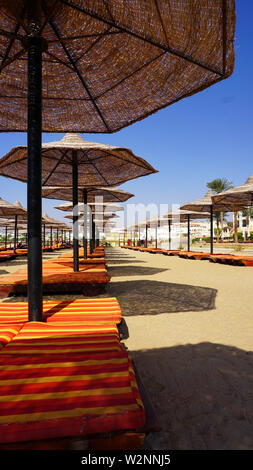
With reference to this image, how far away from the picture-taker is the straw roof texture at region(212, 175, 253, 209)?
421 inches

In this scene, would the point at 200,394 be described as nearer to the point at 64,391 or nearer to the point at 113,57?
the point at 64,391

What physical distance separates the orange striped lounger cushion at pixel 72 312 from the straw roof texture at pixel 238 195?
9.21m

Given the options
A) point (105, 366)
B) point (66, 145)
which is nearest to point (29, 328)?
point (105, 366)

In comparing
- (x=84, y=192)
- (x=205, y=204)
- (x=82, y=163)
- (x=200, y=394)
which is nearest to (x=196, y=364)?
(x=200, y=394)

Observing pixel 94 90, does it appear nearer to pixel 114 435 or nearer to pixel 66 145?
pixel 66 145

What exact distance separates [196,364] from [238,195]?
10.8m

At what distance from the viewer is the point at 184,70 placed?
268 cm

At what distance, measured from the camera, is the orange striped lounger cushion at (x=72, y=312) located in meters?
2.76

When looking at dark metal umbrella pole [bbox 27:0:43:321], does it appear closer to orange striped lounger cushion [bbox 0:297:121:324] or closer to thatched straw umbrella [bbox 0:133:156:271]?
orange striped lounger cushion [bbox 0:297:121:324]

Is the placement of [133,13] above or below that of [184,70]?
above

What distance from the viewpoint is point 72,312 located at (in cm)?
306

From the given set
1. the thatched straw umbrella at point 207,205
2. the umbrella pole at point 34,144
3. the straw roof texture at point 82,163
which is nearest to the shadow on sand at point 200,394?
the umbrella pole at point 34,144

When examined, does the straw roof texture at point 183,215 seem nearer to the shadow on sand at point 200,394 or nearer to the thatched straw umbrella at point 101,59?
the thatched straw umbrella at point 101,59

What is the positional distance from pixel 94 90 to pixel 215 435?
12.4 feet
